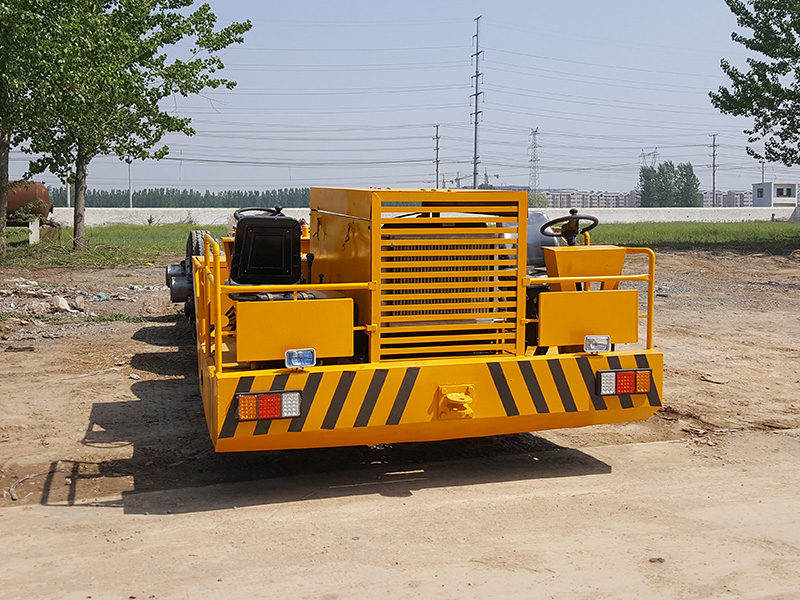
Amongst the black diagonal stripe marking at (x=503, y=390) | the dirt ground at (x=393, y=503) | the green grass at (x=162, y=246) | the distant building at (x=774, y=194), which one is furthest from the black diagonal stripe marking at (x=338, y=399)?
the distant building at (x=774, y=194)

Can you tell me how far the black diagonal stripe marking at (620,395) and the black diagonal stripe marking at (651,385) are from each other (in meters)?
0.15

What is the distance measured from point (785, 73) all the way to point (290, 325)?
2790 cm

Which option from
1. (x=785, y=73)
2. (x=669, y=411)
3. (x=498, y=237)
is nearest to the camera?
(x=498, y=237)

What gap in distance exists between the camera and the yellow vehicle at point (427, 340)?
5656mm

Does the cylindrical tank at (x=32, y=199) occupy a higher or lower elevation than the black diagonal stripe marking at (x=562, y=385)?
higher

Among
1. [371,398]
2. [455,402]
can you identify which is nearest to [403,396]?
[371,398]

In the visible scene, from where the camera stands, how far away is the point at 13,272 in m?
20.1

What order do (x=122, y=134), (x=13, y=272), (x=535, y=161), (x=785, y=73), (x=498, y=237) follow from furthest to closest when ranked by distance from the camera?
(x=535, y=161) < (x=785, y=73) < (x=122, y=134) < (x=13, y=272) < (x=498, y=237)

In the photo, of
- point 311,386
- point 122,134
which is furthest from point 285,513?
point 122,134

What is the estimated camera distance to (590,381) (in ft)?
20.3

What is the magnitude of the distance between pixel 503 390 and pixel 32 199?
29058 millimetres

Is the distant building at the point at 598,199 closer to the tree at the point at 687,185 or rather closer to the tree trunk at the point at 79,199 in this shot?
the tree at the point at 687,185

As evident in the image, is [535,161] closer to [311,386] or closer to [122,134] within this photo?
[122,134]

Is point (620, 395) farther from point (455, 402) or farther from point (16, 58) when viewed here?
point (16, 58)
